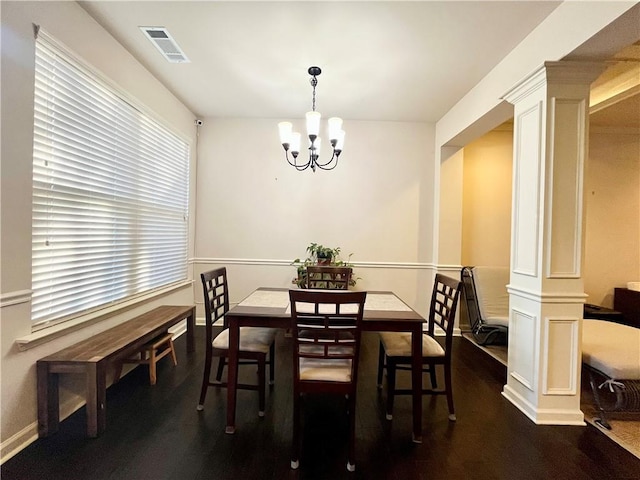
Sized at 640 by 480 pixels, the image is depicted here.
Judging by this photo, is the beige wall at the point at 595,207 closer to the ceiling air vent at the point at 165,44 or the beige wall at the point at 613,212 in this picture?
the beige wall at the point at 613,212

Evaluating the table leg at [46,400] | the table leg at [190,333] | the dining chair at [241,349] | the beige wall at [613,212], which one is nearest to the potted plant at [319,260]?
the table leg at [190,333]

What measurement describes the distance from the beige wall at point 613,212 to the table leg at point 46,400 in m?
5.92

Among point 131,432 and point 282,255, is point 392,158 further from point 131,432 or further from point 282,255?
point 131,432

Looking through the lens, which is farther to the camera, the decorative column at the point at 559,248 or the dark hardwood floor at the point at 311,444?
the decorative column at the point at 559,248

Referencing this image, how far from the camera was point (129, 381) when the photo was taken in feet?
9.28

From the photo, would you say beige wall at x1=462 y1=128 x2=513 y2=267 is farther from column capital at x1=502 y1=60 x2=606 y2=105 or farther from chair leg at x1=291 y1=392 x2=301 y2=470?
chair leg at x1=291 y1=392 x2=301 y2=470

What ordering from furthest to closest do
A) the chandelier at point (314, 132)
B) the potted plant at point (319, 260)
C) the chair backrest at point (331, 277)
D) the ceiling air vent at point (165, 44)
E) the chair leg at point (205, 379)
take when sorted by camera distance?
the potted plant at point (319, 260) → the chair backrest at point (331, 277) → the chandelier at point (314, 132) → the ceiling air vent at point (165, 44) → the chair leg at point (205, 379)

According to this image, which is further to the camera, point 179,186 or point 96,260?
point 179,186

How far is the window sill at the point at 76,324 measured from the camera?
1911 mm

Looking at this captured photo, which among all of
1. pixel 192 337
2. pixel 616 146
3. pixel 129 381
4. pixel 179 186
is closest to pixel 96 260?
pixel 129 381

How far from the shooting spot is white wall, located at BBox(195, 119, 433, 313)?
14.8ft

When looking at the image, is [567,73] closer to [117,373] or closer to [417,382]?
[417,382]

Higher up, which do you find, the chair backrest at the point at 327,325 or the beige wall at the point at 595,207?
the beige wall at the point at 595,207

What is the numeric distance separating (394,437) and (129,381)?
2.26 m
